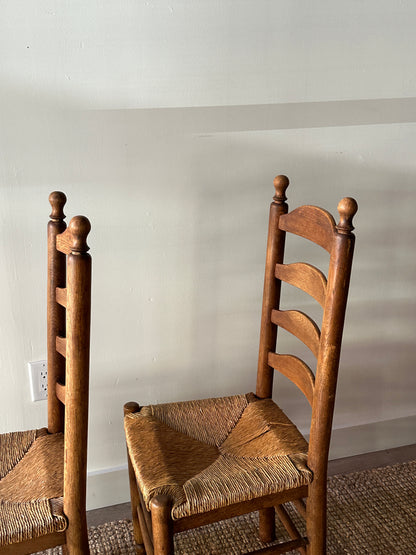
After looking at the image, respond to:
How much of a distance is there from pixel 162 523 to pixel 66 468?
21cm

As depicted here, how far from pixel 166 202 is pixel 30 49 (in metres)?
0.48

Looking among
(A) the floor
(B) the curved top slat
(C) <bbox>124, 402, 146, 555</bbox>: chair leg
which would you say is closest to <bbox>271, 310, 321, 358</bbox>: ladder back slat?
(B) the curved top slat

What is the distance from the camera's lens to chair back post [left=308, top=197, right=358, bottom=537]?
1016 millimetres

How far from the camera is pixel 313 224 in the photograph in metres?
1.15

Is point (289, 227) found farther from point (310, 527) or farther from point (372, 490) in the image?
point (372, 490)

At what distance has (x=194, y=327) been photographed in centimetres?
158

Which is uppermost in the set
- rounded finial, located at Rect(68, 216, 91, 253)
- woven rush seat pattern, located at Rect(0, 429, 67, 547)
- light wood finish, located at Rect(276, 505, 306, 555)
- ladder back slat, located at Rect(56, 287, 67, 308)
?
rounded finial, located at Rect(68, 216, 91, 253)

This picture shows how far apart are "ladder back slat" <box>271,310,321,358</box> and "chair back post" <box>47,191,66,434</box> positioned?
0.51 metres

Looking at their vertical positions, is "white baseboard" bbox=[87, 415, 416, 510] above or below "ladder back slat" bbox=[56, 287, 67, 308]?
below

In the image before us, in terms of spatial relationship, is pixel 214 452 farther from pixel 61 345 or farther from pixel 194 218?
pixel 194 218

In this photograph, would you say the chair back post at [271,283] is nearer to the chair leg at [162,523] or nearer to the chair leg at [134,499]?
the chair leg at [134,499]

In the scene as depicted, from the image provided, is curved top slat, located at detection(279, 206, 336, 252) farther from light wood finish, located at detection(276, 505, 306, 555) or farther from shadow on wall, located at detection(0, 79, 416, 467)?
light wood finish, located at detection(276, 505, 306, 555)

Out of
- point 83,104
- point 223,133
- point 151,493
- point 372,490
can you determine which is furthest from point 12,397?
point 372,490

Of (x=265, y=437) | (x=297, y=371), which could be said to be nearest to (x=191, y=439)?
(x=265, y=437)
